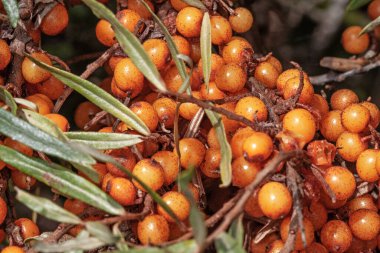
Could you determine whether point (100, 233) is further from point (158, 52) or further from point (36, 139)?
point (158, 52)

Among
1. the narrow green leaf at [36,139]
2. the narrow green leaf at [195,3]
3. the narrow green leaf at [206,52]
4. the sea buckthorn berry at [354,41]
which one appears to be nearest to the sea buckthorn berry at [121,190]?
the narrow green leaf at [36,139]

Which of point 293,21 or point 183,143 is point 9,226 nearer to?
point 183,143

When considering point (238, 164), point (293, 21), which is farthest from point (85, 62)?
point (238, 164)

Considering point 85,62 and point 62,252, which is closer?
point 62,252

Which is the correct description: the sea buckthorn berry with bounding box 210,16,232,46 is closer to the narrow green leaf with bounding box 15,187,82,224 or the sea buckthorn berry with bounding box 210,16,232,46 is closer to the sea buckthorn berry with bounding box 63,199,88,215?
the sea buckthorn berry with bounding box 63,199,88,215

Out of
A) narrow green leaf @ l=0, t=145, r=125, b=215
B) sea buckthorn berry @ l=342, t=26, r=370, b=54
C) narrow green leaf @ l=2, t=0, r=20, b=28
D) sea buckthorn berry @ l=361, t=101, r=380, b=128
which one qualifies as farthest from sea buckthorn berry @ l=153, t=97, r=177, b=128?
sea buckthorn berry @ l=342, t=26, r=370, b=54
